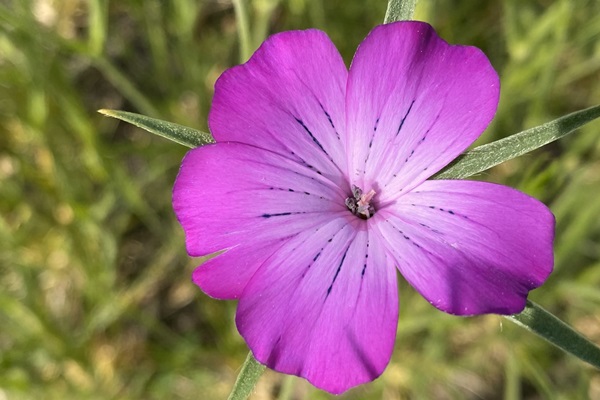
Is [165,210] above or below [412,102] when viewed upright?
below

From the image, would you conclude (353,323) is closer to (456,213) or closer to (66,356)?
(456,213)

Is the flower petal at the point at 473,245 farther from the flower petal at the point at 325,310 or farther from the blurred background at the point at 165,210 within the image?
the blurred background at the point at 165,210

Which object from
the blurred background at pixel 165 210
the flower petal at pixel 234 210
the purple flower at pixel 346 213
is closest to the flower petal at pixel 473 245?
the purple flower at pixel 346 213

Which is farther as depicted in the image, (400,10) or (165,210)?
(165,210)

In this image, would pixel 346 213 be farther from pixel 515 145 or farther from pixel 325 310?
pixel 515 145

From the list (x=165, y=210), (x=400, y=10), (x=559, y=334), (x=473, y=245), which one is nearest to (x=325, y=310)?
(x=473, y=245)

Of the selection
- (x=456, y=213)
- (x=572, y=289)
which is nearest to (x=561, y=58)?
(x=572, y=289)

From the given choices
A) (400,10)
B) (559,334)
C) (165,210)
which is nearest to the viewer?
(559,334)
